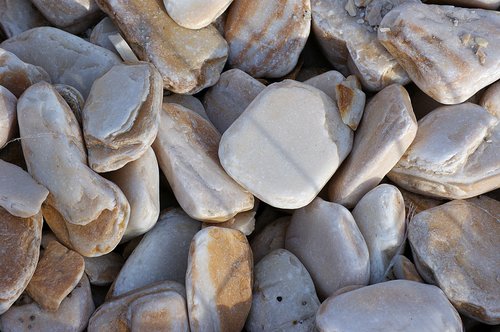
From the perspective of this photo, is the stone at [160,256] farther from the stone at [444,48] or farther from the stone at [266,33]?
the stone at [444,48]

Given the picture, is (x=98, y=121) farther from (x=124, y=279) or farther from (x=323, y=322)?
(x=323, y=322)

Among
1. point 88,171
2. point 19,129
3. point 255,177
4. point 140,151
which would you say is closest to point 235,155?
point 255,177

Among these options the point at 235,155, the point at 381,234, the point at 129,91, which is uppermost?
the point at 129,91

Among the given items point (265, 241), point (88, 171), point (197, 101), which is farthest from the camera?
point (197, 101)

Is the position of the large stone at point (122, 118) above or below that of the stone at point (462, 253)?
above

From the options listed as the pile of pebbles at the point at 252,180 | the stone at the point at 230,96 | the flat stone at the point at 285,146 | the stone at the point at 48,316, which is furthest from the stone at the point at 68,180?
the stone at the point at 230,96

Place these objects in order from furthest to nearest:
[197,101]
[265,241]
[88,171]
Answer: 1. [197,101]
2. [265,241]
3. [88,171]

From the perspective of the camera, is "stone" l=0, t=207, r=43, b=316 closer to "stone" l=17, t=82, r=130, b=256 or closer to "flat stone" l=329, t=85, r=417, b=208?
"stone" l=17, t=82, r=130, b=256
